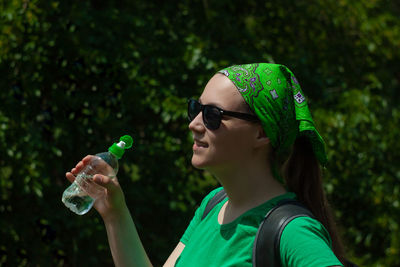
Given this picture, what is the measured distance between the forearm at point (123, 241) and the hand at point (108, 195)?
0.06 ft

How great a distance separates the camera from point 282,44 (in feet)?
16.4

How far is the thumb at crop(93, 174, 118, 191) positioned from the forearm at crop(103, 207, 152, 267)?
9 centimetres

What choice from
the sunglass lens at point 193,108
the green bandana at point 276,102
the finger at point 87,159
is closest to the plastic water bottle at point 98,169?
the finger at point 87,159

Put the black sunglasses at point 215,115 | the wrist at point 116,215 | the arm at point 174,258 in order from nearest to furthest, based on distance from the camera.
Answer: the black sunglasses at point 215,115 → the wrist at point 116,215 → the arm at point 174,258

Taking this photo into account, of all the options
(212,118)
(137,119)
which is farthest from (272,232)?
(137,119)

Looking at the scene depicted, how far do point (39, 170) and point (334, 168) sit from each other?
2.01 meters

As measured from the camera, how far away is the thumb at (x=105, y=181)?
183cm

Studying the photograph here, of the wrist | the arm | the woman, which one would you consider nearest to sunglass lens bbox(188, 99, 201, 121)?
the woman

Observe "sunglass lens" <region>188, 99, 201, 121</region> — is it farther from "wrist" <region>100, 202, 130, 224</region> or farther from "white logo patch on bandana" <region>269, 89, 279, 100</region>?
"wrist" <region>100, 202, 130, 224</region>

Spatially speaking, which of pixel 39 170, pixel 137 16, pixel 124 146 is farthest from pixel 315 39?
pixel 124 146

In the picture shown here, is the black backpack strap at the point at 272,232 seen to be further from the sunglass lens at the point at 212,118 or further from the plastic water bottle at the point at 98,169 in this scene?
the plastic water bottle at the point at 98,169

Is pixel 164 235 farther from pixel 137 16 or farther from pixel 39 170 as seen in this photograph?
pixel 137 16

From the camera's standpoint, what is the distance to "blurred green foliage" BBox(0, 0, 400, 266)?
12.7 feet

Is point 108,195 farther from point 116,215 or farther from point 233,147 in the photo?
point 233,147
